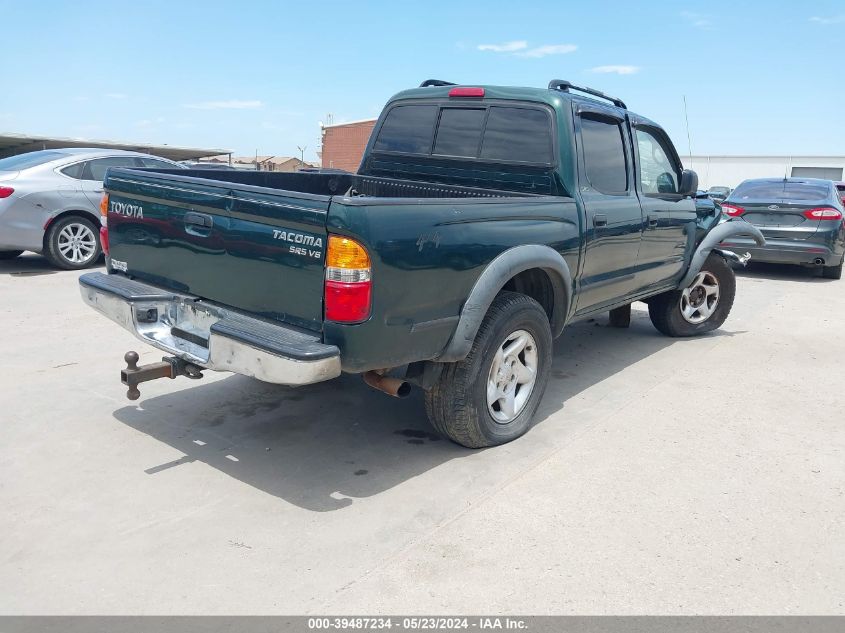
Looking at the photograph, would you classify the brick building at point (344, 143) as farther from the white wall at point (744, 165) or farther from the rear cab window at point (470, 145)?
the rear cab window at point (470, 145)

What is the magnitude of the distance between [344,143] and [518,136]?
1656 inches

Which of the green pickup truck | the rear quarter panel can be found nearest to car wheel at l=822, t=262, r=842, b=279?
the green pickup truck

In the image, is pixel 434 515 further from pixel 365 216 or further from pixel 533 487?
pixel 365 216

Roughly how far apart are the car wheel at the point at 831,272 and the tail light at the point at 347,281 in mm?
10465

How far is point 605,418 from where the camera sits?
15.1ft

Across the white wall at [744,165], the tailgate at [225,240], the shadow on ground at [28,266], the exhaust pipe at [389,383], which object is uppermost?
the white wall at [744,165]

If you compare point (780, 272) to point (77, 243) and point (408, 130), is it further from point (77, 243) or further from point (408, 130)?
point (77, 243)

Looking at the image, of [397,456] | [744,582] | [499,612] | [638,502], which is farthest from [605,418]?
[499,612]

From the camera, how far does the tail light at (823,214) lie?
10305 mm

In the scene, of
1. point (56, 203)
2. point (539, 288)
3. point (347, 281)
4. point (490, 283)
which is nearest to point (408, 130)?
point (539, 288)

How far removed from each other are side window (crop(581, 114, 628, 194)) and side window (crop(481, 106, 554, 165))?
310 mm

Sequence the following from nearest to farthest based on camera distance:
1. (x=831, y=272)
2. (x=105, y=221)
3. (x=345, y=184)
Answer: (x=105, y=221) → (x=345, y=184) → (x=831, y=272)

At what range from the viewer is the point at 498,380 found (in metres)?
3.97

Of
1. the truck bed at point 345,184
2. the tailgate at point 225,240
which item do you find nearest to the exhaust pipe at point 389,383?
the tailgate at point 225,240
